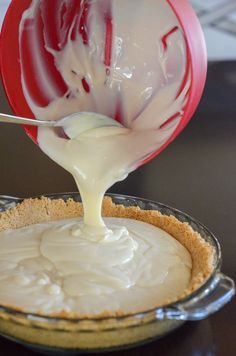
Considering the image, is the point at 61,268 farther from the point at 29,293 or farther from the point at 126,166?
the point at 126,166

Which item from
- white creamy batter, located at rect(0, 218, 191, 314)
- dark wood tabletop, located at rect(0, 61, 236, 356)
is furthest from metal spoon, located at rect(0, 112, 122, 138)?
dark wood tabletop, located at rect(0, 61, 236, 356)

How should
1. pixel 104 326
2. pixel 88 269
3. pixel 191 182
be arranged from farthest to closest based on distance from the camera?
1. pixel 191 182
2. pixel 88 269
3. pixel 104 326

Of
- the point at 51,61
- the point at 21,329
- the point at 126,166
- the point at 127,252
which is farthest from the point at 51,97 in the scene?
the point at 21,329

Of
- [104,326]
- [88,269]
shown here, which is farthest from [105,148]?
[104,326]

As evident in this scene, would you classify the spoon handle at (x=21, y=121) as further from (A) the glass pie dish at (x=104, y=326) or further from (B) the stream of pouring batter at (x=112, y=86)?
(A) the glass pie dish at (x=104, y=326)

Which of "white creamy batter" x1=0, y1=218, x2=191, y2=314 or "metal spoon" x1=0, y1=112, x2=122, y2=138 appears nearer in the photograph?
"white creamy batter" x1=0, y1=218, x2=191, y2=314

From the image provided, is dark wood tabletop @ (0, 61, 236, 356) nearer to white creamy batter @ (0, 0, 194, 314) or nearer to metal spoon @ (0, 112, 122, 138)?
white creamy batter @ (0, 0, 194, 314)

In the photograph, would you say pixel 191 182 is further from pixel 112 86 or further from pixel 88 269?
pixel 88 269
